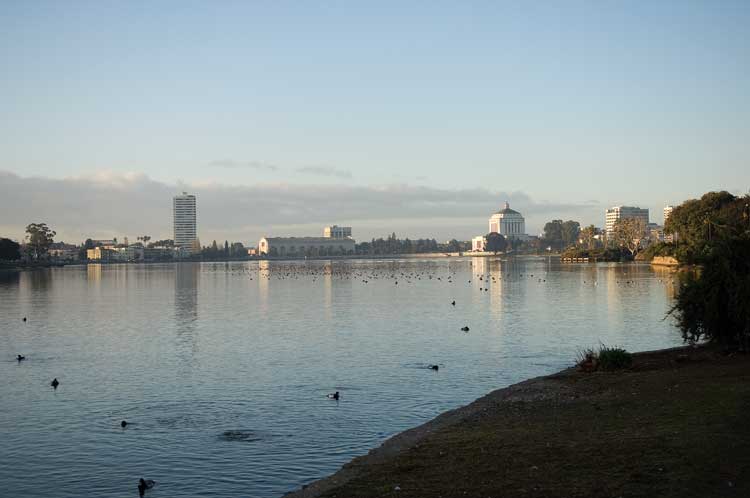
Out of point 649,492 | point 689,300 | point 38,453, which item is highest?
point 689,300

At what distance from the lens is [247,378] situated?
96.2 ft

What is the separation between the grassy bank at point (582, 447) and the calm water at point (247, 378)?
7.62 feet

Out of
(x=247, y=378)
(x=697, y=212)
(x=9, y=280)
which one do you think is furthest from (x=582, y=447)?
(x=9, y=280)

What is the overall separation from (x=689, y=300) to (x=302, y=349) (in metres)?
18.3

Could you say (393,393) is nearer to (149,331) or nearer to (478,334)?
(478,334)

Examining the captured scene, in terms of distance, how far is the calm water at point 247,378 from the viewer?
1825 cm

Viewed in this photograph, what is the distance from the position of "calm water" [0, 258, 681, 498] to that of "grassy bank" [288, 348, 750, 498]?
2.32 meters

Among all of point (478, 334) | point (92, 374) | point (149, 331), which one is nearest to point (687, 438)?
point (92, 374)

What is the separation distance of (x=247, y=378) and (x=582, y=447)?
17.0 metres

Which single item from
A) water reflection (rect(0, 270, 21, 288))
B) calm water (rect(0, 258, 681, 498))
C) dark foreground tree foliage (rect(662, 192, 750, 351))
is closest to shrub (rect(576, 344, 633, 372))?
calm water (rect(0, 258, 681, 498))

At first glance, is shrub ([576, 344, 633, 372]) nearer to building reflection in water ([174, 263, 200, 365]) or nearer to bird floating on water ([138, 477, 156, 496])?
bird floating on water ([138, 477, 156, 496])

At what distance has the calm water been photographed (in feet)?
59.9

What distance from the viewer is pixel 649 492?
39.2 ft

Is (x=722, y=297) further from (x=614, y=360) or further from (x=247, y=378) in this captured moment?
(x=247, y=378)
